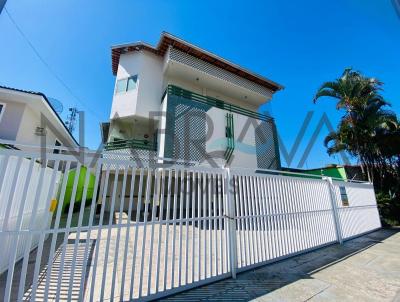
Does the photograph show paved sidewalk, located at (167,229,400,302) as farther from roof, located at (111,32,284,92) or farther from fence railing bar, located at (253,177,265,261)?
roof, located at (111,32,284,92)

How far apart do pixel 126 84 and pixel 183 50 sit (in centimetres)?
409

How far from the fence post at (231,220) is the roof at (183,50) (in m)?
9.83

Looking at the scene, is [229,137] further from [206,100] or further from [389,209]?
[389,209]

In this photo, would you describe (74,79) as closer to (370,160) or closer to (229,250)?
(229,250)

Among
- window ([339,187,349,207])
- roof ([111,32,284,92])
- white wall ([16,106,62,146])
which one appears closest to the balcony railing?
white wall ([16,106,62,146])

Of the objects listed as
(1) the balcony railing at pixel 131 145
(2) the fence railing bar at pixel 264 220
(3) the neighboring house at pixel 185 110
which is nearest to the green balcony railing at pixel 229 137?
(3) the neighboring house at pixel 185 110

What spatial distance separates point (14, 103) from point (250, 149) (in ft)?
38.7

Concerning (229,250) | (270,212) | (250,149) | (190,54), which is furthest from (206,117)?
(229,250)

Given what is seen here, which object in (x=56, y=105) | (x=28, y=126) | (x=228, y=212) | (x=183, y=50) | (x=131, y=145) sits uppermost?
(x=183, y=50)

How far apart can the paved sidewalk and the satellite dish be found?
10.1 meters

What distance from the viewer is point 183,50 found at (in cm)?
1118

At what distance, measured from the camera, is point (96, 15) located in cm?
657

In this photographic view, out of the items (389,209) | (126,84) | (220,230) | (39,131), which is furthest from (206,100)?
(389,209)

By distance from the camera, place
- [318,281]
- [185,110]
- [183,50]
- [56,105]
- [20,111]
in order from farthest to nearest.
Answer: [183,50], [185,110], [56,105], [20,111], [318,281]
